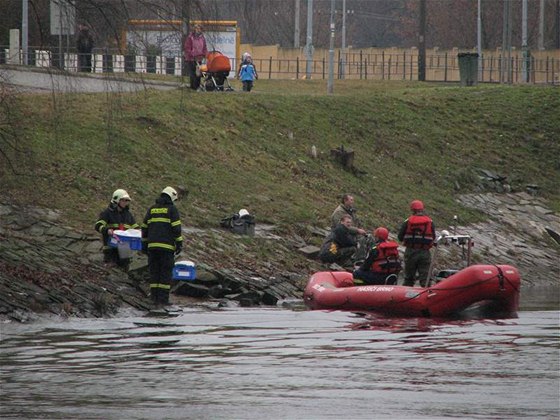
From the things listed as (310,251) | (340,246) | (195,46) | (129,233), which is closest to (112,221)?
(129,233)

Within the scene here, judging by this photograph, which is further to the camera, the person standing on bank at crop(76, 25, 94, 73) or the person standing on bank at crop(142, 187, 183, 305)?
the person standing on bank at crop(142, 187, 183, 305)

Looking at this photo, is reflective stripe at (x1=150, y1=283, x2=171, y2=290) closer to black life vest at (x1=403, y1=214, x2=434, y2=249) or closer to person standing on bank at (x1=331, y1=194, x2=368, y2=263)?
black life vest at (x1=403, y1=214, x2=434, y2=249)

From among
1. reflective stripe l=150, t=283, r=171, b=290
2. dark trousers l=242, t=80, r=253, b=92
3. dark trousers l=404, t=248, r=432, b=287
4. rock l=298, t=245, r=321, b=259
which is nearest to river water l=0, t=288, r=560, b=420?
reflective stripe l=150, t=283, r=171, b=290

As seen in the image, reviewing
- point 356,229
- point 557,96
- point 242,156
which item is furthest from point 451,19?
point 356,229

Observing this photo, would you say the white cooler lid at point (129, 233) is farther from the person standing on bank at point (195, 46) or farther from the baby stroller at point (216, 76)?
the baby stroller at point (216, 76)

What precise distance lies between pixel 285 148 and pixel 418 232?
1346 centimetres

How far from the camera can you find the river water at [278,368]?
13953mm

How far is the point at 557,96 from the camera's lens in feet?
166

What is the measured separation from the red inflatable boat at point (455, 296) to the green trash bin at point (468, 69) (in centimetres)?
3217

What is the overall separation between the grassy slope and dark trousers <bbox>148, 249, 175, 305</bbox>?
80.5 inches

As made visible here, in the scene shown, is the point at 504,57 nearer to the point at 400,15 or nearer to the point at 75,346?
the point at 75,346

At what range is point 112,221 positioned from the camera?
2478 centimetres

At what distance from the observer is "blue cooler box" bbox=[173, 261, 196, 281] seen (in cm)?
2494

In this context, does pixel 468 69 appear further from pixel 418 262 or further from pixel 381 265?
pixel 381 265
